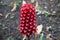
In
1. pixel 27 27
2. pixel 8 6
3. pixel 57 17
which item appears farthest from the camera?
pixel 8 6

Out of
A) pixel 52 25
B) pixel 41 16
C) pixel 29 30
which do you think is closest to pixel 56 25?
pixel 52 25

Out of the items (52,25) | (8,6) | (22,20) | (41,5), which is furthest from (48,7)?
(22,20)

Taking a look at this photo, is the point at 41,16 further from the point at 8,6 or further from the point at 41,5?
the point at 8,6

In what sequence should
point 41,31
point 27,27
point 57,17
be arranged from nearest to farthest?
point 27,27 → point 41,31 → point 57,17

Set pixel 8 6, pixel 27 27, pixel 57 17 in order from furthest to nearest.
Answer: pixel 8 6 < pixel 57 17 < pixel 27 27

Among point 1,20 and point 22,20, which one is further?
point 1,20

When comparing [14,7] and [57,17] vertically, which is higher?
[14,7]

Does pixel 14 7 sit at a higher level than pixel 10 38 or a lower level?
higher

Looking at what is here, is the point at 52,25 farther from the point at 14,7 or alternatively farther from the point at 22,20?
the point at 22,20

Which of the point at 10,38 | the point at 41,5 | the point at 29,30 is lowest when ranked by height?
the point at 10,38
